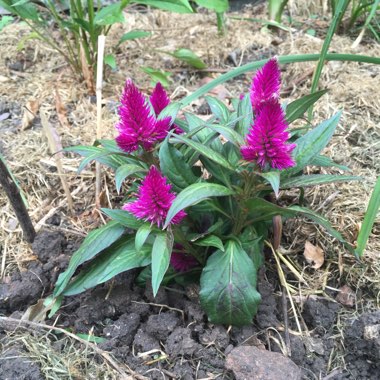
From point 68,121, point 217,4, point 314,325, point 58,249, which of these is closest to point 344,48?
point 217,4

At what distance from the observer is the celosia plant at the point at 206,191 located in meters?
1.27

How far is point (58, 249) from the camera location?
5.94 feet

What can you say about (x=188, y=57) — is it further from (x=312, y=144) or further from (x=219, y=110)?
(x=312, y=144)

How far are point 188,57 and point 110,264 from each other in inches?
63.0

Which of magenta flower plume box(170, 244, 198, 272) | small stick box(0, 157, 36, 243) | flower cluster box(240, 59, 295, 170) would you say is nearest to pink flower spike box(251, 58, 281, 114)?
flower cluster box(240, 59, 295, 170)

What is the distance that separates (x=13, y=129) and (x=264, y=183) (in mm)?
1542

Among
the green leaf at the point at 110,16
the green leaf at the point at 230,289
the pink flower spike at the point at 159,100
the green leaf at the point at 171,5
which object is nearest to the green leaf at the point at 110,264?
the green leaf at the point at 230,289

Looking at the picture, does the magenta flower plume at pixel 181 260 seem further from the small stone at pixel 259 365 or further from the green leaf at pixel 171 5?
the green leaf at pixel 171 5

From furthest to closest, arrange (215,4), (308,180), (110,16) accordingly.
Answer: (215,4)
(110,16)
(308,180)

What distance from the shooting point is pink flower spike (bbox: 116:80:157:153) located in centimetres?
129

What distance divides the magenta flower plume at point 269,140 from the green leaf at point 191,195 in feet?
0.40

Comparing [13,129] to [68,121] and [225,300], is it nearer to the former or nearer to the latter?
[68,121]

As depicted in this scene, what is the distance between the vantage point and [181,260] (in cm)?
162

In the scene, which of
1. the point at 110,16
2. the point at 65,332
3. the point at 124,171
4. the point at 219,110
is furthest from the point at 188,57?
the point at 65,332
